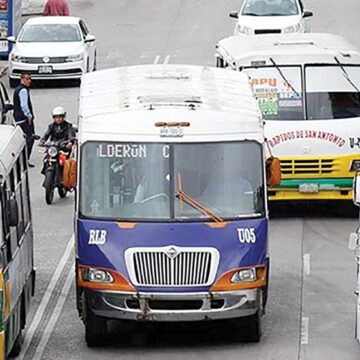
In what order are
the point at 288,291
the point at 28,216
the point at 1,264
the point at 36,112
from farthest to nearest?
the point at 36,112
the point at 288,291
the point at 28,216
the point at 1,264

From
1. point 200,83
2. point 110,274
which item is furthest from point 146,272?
point 200,83

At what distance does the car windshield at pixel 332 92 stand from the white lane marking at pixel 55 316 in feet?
17.3

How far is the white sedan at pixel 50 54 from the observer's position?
34500 millimetres

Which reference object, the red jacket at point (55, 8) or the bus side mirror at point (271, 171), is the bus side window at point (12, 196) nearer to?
the bus side mirror at point (271, 171)

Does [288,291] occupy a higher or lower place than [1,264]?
lower

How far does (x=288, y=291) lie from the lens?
18547 millimetres

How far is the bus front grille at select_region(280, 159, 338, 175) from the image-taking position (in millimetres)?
22281

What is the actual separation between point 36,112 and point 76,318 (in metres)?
15.2

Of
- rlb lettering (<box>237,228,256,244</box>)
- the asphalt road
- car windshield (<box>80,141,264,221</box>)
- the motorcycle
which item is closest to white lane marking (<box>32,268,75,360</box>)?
the asphalt road

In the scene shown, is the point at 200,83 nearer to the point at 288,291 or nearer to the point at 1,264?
the point at 288,291

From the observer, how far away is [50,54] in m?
34.5

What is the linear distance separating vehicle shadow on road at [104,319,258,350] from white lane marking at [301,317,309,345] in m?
0.63

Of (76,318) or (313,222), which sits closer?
(76,318)

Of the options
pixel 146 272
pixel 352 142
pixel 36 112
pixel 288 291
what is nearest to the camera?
pixel 146 272
